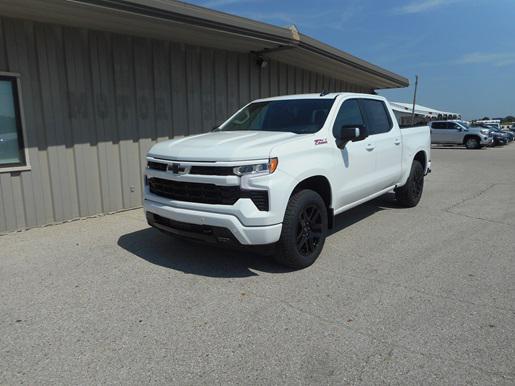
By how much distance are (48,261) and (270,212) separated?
2.87 meters

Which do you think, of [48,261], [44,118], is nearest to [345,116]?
[48,261]

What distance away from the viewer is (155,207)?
4547 millimetres

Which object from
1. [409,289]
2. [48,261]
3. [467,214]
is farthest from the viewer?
[467,214]

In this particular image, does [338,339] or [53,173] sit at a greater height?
[53,173]

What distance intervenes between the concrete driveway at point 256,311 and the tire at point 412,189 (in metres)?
1.44

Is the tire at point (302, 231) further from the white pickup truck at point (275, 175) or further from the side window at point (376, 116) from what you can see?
the side window at point (376, 116)

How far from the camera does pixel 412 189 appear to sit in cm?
734

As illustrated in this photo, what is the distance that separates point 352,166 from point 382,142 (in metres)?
1.06


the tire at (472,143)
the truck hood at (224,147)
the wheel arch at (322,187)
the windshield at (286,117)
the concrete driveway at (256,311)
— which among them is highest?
the windshield at (286,117)

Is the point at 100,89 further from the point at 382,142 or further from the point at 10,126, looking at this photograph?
the point at 382,142

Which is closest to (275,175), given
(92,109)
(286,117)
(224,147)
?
(224,147)

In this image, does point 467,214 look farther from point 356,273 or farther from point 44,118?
point 44,118

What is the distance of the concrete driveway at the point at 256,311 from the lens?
2752 millimetres

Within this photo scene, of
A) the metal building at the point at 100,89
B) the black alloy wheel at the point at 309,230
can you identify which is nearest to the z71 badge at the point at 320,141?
the black alloy wheel at the point at 309,230
